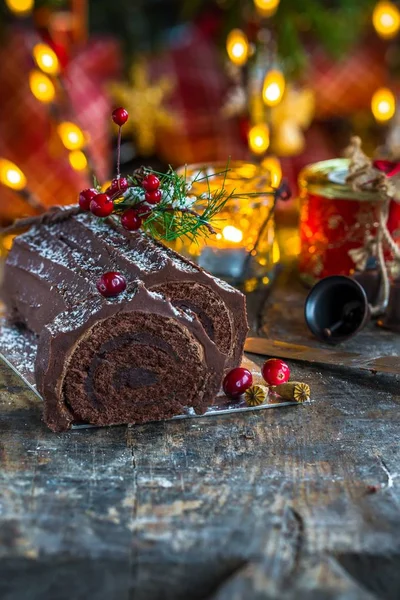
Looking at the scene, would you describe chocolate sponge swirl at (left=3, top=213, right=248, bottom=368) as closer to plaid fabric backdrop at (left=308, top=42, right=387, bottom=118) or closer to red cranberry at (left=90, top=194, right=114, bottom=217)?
red cranberry at (left=90, top=194, right=114, bottom=217)

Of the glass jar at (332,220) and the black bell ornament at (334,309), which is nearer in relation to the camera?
the black bell ornament at (334,309)

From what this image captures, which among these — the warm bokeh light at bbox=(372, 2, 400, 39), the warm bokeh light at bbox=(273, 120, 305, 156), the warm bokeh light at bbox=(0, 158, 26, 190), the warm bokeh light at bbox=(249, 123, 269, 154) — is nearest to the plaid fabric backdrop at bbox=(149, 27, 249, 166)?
the warm bokeh light at bbox=(273, 120, 305, 156)

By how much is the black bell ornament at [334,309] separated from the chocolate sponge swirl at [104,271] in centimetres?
31

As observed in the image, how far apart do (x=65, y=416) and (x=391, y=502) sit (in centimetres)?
58

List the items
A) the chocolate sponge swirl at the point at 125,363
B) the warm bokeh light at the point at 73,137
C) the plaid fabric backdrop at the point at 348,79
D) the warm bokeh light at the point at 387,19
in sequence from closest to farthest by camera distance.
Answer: the chocolate sponge swirl at the point at 125,363
the warm bokeh light at the point at 73,137
the warm bokeh light at the point at 387,19
the plaid fabric backdrop at the point at 348,79

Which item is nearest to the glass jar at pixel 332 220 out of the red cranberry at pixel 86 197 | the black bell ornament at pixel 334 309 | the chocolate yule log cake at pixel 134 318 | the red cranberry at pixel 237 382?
the black bell ornament at pixel 334 309

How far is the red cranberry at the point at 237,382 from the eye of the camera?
164 cm

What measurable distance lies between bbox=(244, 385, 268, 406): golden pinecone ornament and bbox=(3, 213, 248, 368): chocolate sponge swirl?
0.10 m

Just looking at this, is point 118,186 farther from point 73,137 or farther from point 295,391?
point 73,137

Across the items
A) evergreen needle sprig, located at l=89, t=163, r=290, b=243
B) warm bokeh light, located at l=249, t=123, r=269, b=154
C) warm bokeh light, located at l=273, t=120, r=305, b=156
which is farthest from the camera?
warm bokeh light, located at l=273, t=120, r=305, b=156

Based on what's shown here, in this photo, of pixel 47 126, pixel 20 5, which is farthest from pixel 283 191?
pixel 47 126

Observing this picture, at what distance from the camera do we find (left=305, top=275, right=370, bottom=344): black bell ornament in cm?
193

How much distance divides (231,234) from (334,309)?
1.17 feet

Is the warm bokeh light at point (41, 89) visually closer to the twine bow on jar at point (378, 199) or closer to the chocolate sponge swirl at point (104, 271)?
the chocolate sponge swirl at point (104, 271)
